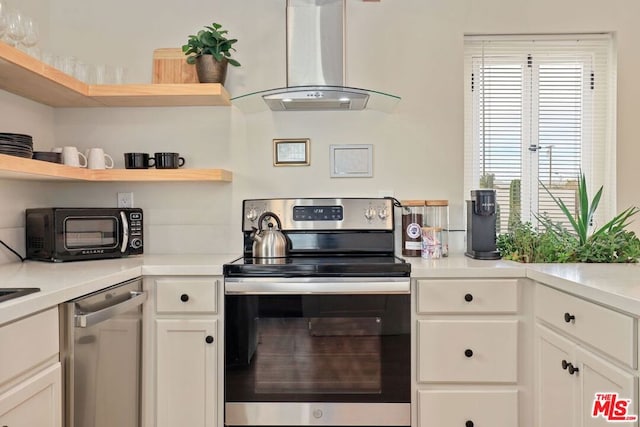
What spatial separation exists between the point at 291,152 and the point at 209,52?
65 centimetres

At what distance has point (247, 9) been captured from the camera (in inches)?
104

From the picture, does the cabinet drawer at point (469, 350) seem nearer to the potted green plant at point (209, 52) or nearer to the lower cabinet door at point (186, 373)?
the lower cabinet door at point (186, 373)

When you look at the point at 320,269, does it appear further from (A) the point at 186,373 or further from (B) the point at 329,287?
(A) the point at 186,373

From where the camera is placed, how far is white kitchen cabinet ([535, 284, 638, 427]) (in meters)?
1.35

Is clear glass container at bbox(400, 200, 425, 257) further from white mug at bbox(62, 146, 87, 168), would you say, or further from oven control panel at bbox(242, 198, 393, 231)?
white mug at bbox(62, 146, 87, 168)

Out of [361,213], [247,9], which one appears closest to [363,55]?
[247,9]

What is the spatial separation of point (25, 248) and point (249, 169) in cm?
115

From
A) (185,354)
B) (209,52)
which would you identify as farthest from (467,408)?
(209,52)

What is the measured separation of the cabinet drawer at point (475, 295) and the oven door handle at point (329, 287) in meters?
0.14

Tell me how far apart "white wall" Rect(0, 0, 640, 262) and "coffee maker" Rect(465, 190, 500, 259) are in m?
0.30

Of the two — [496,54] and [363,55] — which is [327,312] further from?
[496,54]

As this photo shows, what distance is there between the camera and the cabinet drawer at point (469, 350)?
1996mm

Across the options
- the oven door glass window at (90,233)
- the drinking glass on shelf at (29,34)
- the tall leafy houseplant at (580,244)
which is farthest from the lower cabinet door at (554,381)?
the drinking glass on shelf at (29,34)

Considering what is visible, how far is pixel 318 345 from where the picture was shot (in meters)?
2.01
